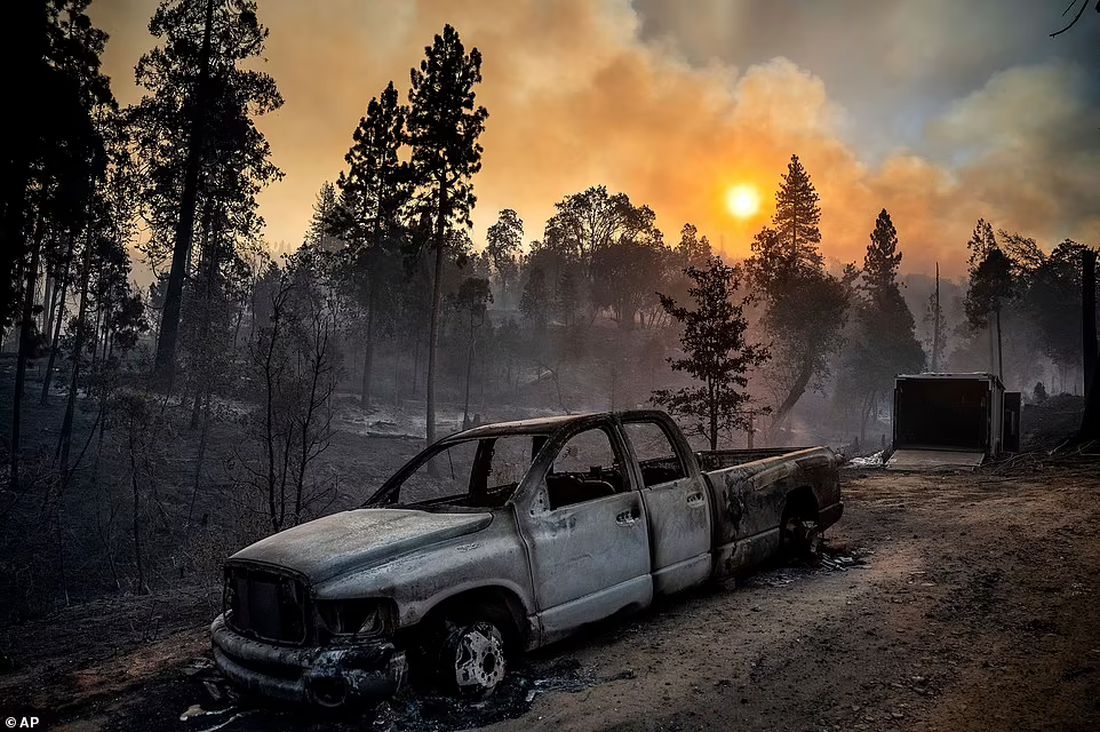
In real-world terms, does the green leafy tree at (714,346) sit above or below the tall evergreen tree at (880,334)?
below

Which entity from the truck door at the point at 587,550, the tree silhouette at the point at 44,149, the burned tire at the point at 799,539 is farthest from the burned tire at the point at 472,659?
the tree silhouette at the point at 44,149

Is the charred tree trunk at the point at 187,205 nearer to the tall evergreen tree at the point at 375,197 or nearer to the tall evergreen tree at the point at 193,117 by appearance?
the tall evergreen tree at the point at 193,117

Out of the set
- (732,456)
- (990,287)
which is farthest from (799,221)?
(732,456)

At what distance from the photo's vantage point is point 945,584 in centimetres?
574

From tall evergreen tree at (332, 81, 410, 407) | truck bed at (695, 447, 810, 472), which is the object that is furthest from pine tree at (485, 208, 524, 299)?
truck bed at (695, 447, 810, 472)

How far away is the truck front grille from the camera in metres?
3.62

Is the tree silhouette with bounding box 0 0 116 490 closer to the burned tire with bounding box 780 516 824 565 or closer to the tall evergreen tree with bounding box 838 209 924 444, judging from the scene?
the burned tire with bounding box 780 516 824 565

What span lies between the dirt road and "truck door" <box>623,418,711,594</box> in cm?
38

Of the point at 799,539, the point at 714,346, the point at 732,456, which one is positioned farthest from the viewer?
the point at 714,346

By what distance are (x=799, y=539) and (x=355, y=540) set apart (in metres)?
4.53

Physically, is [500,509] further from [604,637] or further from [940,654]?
[940,654]

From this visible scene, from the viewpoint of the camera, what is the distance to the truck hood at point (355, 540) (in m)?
3.66

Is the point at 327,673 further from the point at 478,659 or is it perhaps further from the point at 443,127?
the point at 443,127

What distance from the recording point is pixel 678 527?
16.9ft
